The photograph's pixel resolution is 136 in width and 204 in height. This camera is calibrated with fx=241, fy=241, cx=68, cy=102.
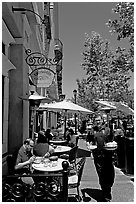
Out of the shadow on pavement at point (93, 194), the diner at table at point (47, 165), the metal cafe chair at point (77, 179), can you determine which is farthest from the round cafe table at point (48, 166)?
the shadow on pavement at point (93, 194)

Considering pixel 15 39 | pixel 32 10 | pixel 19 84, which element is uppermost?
pixel 32 10

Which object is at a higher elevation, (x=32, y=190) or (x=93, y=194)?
(x=32, y=190)

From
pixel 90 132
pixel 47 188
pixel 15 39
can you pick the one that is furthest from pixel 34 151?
pixel 90 132

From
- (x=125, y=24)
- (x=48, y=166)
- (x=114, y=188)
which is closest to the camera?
(x=48, y=166)

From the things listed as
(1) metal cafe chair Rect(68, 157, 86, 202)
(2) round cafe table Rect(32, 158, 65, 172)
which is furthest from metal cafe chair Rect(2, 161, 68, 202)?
(1) metal cafe chair Rect(68, 157, 86, 202)

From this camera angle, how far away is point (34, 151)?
632 centimetres

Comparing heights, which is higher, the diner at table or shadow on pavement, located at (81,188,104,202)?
the diner at table

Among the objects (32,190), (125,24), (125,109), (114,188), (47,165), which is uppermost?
(125,24)

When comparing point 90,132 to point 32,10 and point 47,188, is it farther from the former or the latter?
point 47,188

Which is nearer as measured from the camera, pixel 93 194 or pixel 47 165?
pixel 47 165

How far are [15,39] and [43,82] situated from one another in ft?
4.80

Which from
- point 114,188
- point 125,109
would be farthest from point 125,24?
point 114,188

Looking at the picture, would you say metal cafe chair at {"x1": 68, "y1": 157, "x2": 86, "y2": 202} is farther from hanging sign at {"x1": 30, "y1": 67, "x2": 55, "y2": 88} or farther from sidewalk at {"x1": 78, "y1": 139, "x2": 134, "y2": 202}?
hanging sign at {"x1": 30, "y1": 67, "x2": 55, "y2": 88}

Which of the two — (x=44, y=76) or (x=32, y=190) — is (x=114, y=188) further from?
(x=44, y=76)
